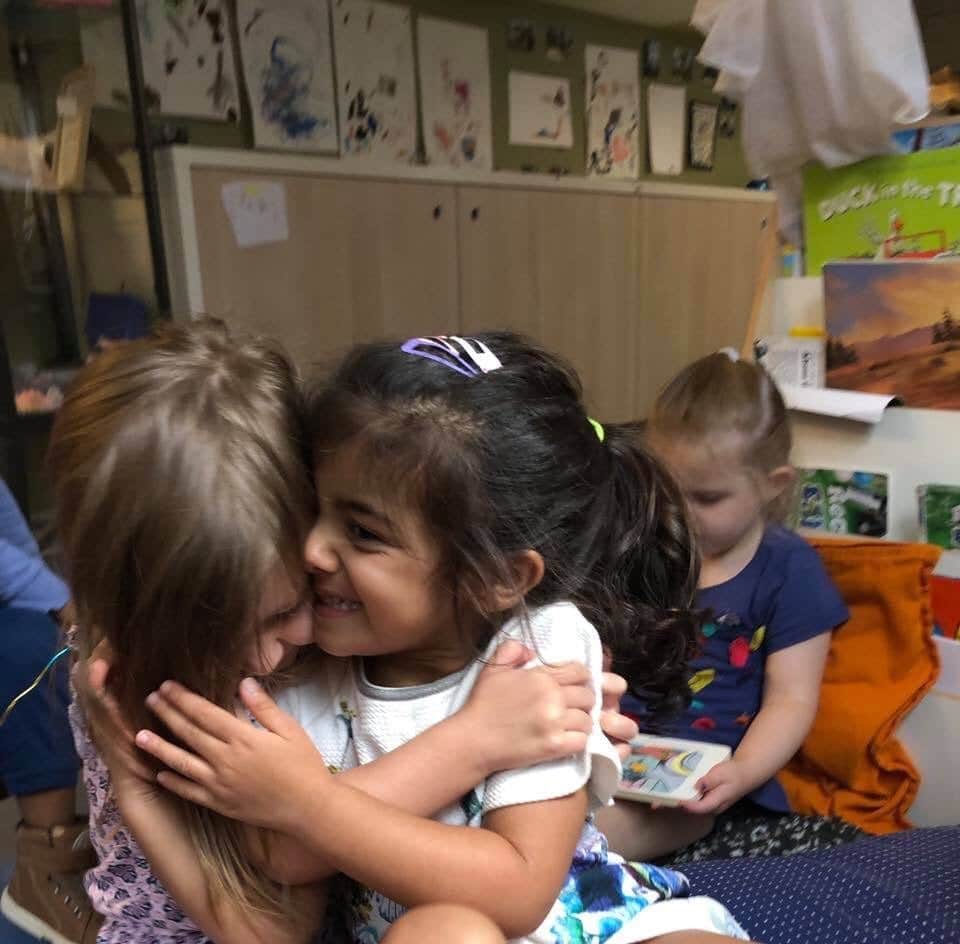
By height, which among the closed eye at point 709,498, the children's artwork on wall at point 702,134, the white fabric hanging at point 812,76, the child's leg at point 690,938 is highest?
the children's artwork on wall at point 702,134

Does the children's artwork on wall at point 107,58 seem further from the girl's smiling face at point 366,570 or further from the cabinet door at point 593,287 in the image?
Result: the girl's smiling face at point 366,570

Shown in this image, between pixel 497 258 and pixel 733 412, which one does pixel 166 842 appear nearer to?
pixel 733 412

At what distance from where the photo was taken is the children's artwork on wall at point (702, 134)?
3740 millimetres

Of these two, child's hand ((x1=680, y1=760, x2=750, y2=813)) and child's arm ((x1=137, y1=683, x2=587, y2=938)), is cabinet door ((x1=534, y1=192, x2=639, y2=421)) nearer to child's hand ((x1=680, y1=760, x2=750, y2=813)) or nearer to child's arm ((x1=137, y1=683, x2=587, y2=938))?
child's hand ((x1=680, y1=760, x2=750, y2=813))

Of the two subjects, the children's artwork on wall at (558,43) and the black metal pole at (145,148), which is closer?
the black metal pole at (145,148)

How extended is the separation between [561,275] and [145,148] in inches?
53.2

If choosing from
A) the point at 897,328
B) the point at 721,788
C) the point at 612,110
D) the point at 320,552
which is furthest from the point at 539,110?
the point at 320,552

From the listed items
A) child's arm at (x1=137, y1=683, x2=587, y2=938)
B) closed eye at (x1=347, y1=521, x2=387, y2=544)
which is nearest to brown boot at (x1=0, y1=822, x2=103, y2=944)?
child's arm at (x1=137, y1=683, x2=587, y2=938)

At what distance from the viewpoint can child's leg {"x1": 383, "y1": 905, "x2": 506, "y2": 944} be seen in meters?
0.59

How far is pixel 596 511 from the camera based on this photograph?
2.50 ft

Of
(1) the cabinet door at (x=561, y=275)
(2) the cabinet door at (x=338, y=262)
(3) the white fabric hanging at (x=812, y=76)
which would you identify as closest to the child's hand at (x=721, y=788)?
(3) the white fabric hanging at (x=812, y=76)

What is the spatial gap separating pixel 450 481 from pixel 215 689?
22cm

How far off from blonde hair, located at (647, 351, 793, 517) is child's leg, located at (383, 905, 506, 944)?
80 centimetres

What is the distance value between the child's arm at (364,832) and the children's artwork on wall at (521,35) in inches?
116
